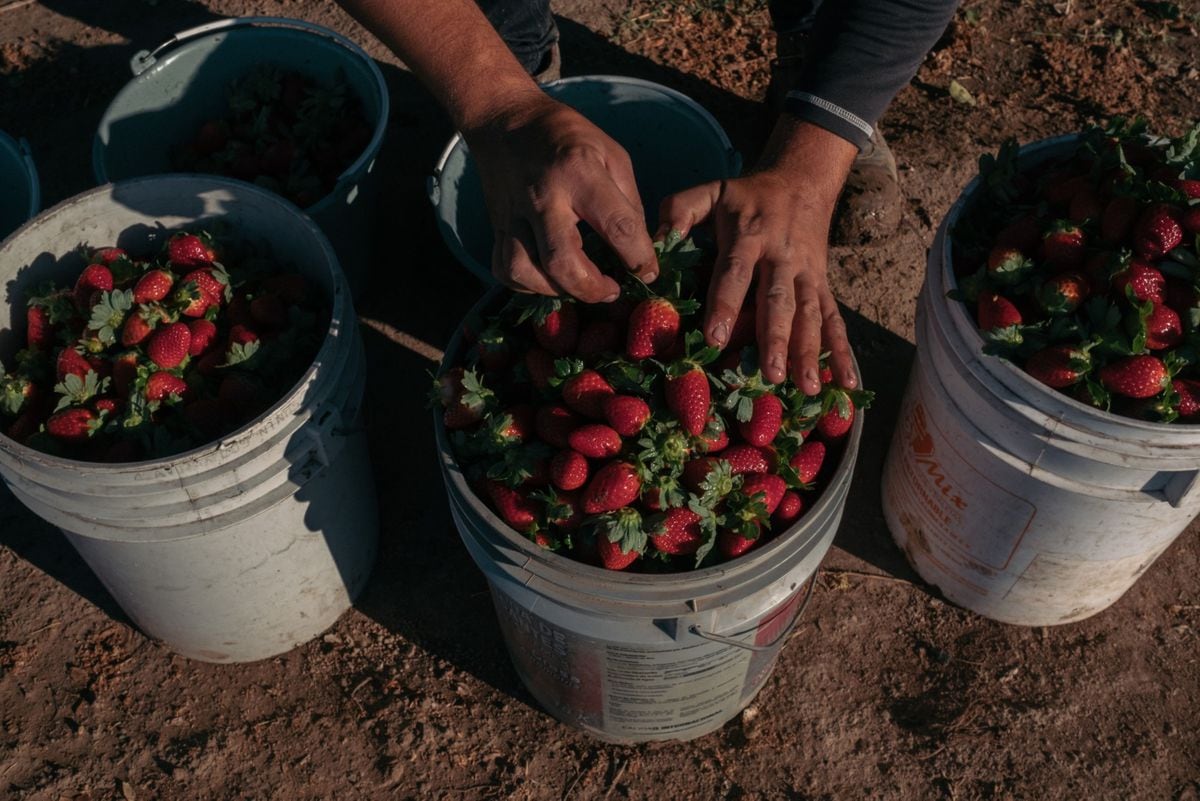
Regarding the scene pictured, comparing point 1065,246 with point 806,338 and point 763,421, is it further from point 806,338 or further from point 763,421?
point 763,421

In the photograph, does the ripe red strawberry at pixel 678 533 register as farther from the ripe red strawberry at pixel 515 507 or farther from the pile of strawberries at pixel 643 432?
the ripe red strawberry at pixel 515 507

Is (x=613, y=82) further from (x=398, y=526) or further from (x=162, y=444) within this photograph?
(x=162, y=444)

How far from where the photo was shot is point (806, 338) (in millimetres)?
2055

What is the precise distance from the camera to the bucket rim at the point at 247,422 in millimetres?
2123

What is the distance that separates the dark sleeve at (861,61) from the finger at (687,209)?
0.41 metres

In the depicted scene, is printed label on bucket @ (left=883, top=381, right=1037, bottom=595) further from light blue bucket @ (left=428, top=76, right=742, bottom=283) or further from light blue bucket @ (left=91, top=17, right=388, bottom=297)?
light blue bucket @ (left=91, top=17, right=388, bottom=297)

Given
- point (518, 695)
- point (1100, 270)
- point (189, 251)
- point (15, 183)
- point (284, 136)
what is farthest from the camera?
point (284, 136)

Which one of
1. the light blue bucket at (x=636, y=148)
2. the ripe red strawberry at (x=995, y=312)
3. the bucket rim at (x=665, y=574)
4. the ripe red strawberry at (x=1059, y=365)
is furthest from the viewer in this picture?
the light blue bucket at (x=636, y=148)

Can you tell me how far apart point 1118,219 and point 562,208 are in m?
1.27

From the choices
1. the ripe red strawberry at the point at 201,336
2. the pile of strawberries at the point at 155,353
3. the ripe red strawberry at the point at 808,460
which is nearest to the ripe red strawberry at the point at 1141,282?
the ripe red strawberry at the point at 808,460

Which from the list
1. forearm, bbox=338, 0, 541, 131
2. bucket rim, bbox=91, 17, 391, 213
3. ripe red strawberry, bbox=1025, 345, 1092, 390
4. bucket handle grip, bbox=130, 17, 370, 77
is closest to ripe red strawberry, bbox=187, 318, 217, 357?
bucket rim, bbox=91, 17, 391, 213

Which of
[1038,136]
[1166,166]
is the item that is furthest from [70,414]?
[1038,136]

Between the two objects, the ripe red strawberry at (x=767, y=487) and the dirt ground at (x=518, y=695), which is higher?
the ripe red strawberry at (x=767, y=487)

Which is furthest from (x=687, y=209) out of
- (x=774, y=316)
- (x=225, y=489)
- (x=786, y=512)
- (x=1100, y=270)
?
(x=225, y=489)
